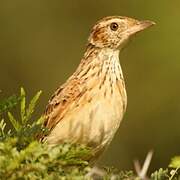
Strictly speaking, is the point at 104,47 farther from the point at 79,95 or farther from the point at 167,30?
the point at 167,30

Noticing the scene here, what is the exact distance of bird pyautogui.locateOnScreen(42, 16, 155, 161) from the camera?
24.3 feet

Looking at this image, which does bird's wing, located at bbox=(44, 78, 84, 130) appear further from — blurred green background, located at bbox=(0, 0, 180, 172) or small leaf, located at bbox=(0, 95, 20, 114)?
blurred green background, located at bbox=(0, 0, 180, 172)

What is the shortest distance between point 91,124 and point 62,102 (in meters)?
0.33

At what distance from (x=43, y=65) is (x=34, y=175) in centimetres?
1056

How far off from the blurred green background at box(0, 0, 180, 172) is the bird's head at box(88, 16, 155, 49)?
4.53m

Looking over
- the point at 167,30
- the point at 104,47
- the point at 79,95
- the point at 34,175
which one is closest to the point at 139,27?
the point at 104,47

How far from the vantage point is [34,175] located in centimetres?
513

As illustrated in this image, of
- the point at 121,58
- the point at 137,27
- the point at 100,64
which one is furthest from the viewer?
the point at 121,58

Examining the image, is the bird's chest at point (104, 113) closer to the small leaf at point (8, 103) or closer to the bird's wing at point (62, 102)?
the bird's wing at point (62, 102)

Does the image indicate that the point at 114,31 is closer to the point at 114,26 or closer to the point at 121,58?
the point at 114,26

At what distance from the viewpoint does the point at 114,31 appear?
845cm

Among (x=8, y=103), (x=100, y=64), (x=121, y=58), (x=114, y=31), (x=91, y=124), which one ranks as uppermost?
(x=8, y=103)

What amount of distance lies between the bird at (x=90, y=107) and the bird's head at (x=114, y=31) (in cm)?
16

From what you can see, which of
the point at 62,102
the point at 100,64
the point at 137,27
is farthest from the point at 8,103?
the point at 137,27
